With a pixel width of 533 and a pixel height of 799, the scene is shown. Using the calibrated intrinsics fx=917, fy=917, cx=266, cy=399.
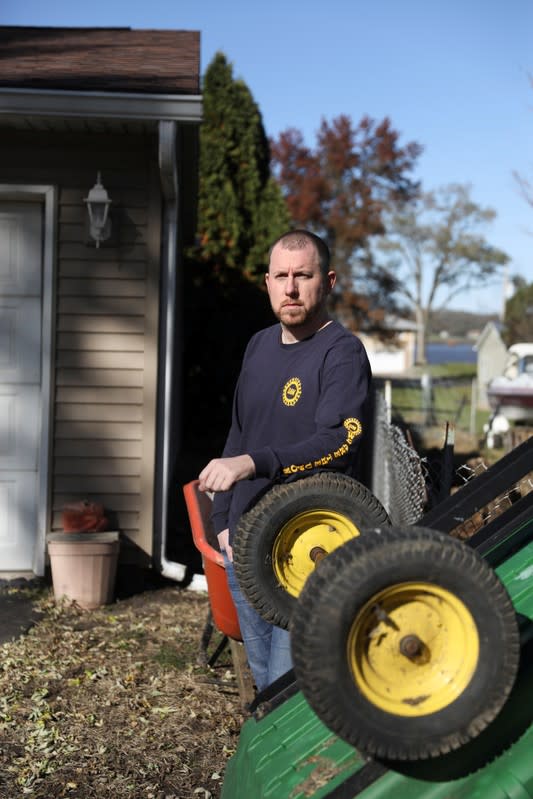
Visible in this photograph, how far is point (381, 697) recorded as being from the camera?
1.88 m

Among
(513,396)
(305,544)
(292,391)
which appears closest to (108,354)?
(292,391)

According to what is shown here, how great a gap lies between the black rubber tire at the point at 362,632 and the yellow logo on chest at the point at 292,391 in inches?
34.5

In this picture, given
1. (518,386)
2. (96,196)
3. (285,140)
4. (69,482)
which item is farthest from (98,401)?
(285,140)

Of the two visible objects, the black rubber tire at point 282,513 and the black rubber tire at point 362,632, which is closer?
the black rubber tire at point 362,632

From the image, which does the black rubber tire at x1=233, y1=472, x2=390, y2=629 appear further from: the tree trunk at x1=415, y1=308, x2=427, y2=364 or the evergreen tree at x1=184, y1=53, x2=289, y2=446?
the tree trunk at x1=415, y1=308, x2=427, y2=364

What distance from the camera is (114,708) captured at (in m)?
4.39

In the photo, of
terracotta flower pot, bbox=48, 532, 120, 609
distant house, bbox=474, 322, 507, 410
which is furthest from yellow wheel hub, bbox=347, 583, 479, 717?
distant house, bbox=474, 322, 507, 410

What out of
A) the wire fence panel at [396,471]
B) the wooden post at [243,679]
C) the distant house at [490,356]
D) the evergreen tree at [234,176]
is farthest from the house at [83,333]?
the distant house at [490,356]

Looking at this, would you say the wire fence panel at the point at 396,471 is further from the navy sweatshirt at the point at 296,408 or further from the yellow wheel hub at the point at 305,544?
the yellow wheel hub at the point at 305,544

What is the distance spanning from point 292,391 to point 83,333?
4054 millimetres

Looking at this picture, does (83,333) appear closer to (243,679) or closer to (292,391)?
(243,679)

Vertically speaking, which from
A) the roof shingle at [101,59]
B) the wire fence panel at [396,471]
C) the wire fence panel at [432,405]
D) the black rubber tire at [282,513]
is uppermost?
the roof shingle at [101,59]

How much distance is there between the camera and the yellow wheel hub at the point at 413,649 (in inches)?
74.0

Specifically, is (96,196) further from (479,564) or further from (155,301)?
(479,564)
